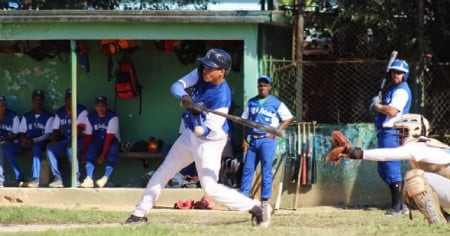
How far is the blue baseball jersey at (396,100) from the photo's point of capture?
1218 centimetres

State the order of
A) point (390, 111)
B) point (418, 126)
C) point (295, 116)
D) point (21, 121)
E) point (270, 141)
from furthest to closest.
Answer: point (21, 121) < point (295, 116) < point (270, 141) < point (390, 111) < point (418, 126)

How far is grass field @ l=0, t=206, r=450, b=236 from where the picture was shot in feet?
29.3

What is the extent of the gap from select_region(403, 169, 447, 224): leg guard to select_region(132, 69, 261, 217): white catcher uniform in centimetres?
167

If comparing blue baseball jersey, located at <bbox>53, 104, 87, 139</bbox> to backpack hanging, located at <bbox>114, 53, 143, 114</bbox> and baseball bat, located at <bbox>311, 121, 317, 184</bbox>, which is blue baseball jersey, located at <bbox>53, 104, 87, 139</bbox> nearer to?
backpack hanging, located at <bbox>114, 53, 143, 114</bbox>

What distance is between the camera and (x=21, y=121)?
1554 cm

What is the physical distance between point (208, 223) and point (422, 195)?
3017 millimetres

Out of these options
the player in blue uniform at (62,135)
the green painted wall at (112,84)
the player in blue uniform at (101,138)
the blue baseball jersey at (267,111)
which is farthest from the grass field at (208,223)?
the green painted wall at (112,84)

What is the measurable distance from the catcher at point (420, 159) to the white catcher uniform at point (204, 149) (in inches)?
51.8

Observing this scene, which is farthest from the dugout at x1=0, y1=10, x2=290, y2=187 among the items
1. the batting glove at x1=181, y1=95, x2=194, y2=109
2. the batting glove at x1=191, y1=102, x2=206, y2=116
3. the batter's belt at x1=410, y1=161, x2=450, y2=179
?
the batter's belt at x1=410, y1=161, x2=450, y2=179

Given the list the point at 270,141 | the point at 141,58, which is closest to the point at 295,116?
the point at 270,141

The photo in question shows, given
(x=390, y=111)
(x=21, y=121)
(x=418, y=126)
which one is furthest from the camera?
(x=21, y=121)

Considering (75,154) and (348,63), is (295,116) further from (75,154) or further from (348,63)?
(75,154)

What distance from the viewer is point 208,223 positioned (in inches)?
442

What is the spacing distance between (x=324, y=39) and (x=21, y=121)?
16.8 ft
